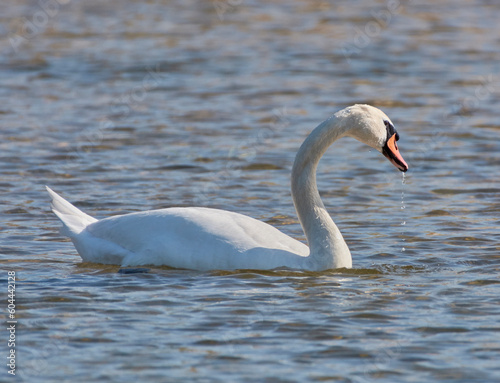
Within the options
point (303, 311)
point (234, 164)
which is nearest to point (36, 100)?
point (234, 164)

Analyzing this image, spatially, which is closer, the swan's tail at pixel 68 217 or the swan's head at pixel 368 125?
the swan's head at pixel 368 125

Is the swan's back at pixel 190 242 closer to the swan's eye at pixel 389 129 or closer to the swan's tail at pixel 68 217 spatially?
the swan's tail at pixel 68 217

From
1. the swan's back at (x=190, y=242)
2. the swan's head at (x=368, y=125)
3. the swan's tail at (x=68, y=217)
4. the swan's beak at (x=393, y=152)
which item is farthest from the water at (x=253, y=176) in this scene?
the swan's head at (x=368, y=125)

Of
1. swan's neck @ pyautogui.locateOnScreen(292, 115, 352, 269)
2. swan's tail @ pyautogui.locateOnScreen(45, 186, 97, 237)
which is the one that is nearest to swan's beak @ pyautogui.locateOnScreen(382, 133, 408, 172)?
swan's neck @ pyautogui.locateOnScreen(292, 115, 352, 269)

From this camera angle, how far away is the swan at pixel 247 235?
793cm

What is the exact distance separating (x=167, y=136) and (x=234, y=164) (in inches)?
61.6

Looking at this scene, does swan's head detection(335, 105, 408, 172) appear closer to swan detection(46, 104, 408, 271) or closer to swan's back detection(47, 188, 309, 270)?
swan detection(46, 104, 408, 271)

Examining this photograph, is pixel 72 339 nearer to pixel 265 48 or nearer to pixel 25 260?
pixel 25 260

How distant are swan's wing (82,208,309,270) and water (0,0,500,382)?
13cm

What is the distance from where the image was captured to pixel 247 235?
8.01m

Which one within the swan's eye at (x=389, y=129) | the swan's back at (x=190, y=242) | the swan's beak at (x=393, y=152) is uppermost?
the swan's eye at (x=389, y=129)

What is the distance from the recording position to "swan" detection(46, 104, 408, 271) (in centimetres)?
793

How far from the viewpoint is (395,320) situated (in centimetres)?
696

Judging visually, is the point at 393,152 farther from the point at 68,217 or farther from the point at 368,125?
the point at 68,217
